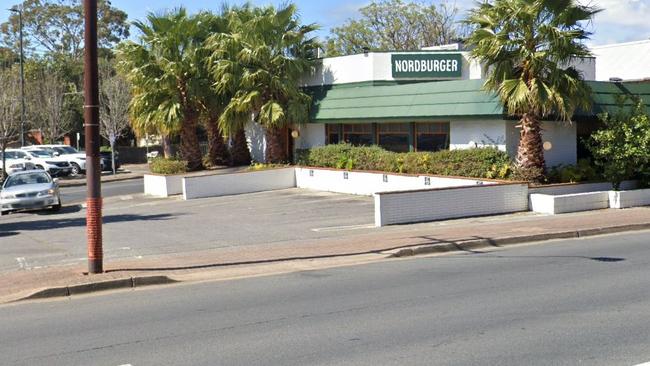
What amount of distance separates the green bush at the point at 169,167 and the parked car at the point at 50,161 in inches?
522

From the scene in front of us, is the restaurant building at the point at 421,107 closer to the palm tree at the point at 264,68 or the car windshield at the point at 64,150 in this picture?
the palm tree at the point at 264,68

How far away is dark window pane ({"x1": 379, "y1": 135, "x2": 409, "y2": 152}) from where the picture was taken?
89.7 feet

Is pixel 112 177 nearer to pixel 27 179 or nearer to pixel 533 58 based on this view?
pixel 27 179

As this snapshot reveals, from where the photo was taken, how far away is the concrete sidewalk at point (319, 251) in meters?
12.2

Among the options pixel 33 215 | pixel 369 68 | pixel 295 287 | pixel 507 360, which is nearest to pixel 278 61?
pixel 369 68

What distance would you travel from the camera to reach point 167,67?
30719 mm

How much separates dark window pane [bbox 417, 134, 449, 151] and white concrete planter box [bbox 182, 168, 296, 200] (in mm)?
5915

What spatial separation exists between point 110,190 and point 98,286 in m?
24.0

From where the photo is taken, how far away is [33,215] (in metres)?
25.0

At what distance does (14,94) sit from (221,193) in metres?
24.5

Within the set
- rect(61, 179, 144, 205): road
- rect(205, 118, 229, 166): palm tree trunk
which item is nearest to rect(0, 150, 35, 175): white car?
rect(61, 179, 144, 205): road

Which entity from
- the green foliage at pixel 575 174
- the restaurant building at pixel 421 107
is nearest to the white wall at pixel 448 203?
the green foliage at pixel 575 174

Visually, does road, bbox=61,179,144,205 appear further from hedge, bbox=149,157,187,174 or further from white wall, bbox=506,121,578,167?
white wall, bbox=506,121,578,167

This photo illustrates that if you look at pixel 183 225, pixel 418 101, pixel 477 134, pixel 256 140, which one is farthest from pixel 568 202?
pixel 256 140
